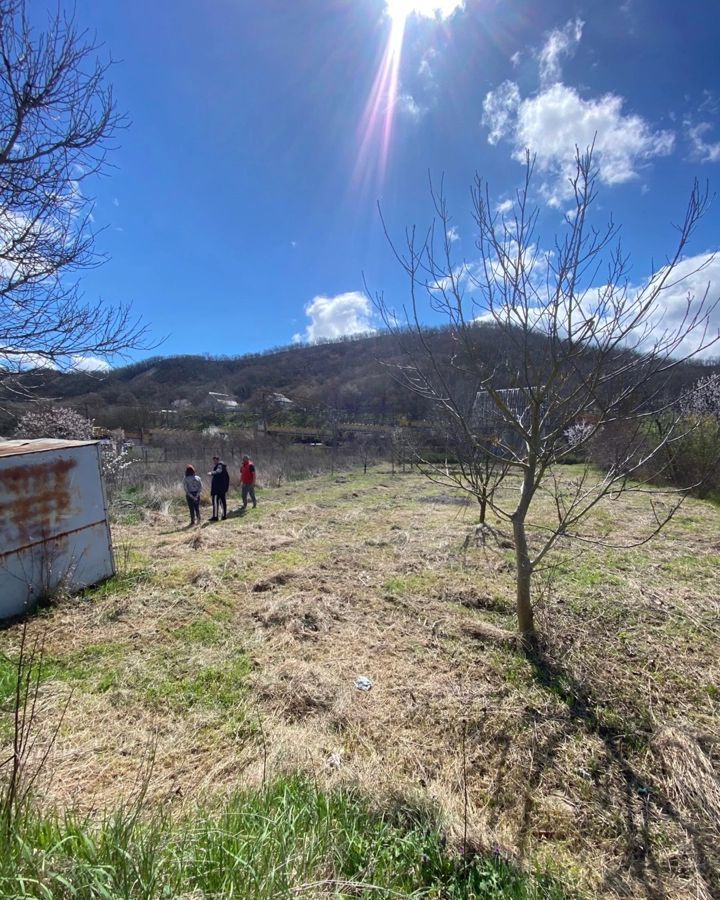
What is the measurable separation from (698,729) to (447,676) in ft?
5.82

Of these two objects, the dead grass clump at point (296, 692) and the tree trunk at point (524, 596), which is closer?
the dead grass clump at point (296, 692)

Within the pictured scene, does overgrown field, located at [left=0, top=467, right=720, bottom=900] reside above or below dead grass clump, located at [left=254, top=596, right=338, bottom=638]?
above

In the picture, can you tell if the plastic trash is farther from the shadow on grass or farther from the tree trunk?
the tree trunk

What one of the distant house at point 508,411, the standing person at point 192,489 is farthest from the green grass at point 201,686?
the standing person at point 192,489

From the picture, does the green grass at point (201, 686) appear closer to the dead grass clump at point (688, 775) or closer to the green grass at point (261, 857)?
the green grass at point (261, 857)

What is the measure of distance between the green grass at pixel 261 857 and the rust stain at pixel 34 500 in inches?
135

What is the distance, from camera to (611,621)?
4102mm

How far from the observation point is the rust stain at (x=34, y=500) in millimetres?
4051

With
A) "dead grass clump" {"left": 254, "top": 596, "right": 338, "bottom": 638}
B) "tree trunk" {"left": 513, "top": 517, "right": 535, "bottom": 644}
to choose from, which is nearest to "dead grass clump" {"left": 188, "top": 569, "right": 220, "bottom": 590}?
"dead grass clump" {"left": 254, "top": 596, "right": 338, "bottom": 638}

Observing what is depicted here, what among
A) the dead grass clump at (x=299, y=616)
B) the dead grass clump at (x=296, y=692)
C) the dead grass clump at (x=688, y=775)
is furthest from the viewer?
the dead grass clump at (x=299, y=616)

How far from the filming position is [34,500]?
4285 mm

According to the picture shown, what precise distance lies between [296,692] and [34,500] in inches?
147

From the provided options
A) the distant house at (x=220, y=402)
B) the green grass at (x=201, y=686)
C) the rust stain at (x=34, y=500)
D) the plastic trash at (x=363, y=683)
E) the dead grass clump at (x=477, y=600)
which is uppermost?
the distant house at (x=220, y=402)

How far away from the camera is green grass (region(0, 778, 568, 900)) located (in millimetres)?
1264
